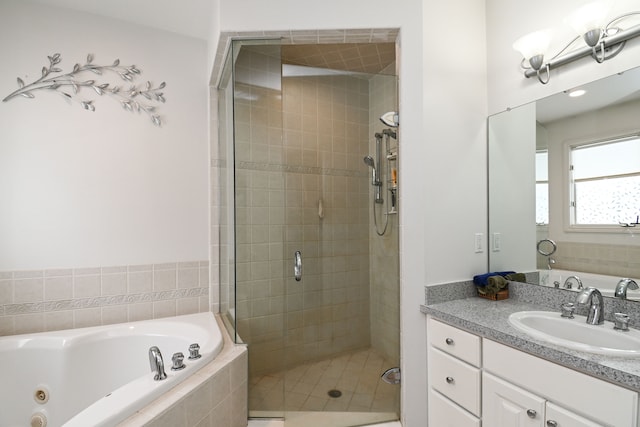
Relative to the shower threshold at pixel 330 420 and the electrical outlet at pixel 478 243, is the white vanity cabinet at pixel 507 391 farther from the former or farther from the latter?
the electrical outlet at pixel 478 243

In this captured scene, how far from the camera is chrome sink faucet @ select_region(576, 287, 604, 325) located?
1314 millimetres

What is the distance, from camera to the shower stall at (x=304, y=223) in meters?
1.96

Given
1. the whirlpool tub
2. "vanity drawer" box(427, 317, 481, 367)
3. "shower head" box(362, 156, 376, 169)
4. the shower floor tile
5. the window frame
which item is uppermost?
"shower head" box(362, 156, 376, 169)

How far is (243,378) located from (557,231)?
1919mm

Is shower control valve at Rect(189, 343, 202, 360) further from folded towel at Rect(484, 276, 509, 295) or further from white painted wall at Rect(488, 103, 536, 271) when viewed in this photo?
white painted wall at Rect(488, 103, 536, 271)

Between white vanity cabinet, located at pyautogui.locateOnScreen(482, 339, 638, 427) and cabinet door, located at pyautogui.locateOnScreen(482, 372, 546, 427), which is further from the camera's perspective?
cabinet door, located at pyautogui.locateOnScreen(482, 372, 546, 427)

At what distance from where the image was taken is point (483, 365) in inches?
53.6

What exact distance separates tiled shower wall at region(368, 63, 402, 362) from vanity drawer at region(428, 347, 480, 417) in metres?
0.23

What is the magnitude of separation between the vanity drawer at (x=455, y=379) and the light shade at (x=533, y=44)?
163cm

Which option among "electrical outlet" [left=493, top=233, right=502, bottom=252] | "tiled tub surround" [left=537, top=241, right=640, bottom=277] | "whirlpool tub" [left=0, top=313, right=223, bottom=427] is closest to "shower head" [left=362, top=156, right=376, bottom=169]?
"electrical outlet" [left=493, top=233, right=502, bottom=252]

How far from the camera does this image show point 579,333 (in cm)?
133

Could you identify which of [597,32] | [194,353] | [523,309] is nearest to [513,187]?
[523,309]

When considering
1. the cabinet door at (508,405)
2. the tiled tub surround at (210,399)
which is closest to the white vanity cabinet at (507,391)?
the cabinet door at (508,405)

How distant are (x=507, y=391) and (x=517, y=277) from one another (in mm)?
756
